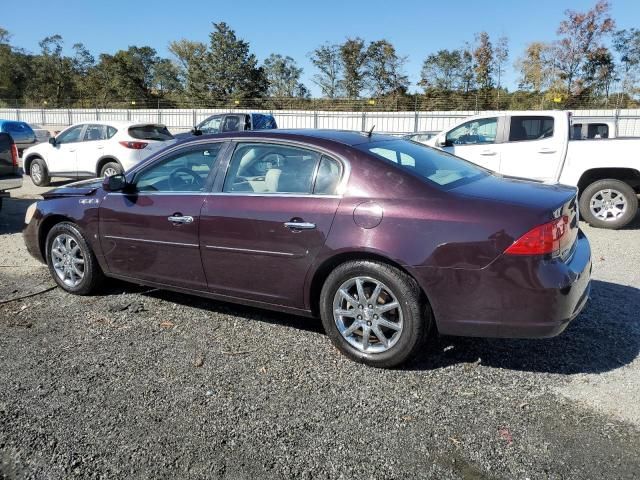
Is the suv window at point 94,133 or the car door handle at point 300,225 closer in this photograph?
the car door handle at point 300,225

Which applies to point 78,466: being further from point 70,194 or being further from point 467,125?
point 467,125

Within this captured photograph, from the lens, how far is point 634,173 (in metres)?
8.04

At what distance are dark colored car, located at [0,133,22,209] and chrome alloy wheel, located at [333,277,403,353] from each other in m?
7.07

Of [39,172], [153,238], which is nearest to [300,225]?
[153,238]

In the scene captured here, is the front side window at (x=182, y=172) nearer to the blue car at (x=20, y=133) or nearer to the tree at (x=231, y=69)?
the blue car at (x=20, y=133)

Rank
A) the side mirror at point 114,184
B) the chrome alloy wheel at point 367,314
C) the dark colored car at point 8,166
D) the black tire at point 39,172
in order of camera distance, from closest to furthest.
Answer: the chrome alloy wheel at point 367,314 → the side mirror at point 114,184 → the dark colored car at point 8,166 → the black tire at point 39,172

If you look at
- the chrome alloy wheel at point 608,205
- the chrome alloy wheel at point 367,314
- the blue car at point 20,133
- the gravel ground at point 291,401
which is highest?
the blue car at point 20,133

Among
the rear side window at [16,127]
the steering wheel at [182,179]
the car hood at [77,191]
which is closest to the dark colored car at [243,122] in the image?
the rear side window at [16,127]

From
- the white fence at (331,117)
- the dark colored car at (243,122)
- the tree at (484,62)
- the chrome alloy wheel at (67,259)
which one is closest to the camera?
the chrome alloy wheel at (67,259)

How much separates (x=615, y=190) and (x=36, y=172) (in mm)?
Answer: 12653

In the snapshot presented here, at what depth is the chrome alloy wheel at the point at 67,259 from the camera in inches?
198

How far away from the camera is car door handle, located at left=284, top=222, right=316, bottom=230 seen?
142 inches

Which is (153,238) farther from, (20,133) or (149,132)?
(20,133)

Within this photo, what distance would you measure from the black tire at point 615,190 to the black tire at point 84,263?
7.12m
